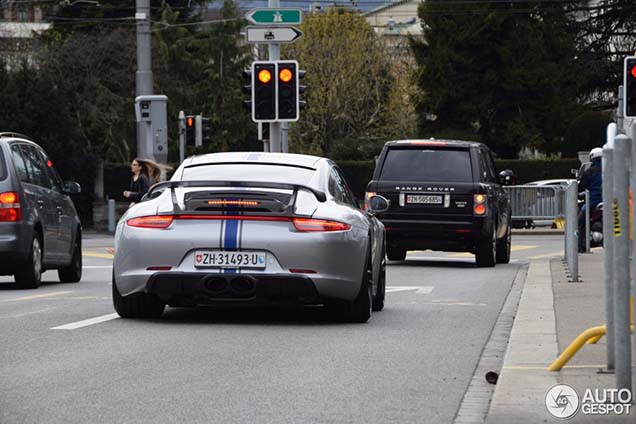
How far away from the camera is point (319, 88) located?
73.6 meters

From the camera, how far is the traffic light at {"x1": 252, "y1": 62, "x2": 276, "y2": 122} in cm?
2458

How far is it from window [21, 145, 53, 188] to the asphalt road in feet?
9.62

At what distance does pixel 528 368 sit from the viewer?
8781mm

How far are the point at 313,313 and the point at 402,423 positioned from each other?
19.6ft

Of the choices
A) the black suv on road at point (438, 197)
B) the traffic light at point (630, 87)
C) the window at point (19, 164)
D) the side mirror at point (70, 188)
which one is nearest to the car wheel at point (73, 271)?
the side mirror at point (70, 188)

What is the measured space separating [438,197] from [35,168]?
6747 millimetres

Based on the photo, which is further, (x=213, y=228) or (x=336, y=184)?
(x=336, y=184)

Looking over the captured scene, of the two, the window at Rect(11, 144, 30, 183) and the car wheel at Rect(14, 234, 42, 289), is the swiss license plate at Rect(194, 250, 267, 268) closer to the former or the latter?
the car wheel at Rect(14, 234, 42, 289)

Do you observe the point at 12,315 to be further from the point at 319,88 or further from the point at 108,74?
the point at 319,88

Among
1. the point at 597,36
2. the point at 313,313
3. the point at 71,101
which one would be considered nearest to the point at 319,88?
the point at 597,36

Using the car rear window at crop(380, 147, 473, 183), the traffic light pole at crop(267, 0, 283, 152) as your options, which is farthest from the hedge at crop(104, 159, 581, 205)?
the car rear window at crop(380, 147, 473, 183)

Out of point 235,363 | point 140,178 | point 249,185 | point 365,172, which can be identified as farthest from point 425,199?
point 365,172

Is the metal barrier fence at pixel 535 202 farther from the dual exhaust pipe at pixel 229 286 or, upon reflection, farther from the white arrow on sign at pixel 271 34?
the dual exhaust pipe at pixel 229 286

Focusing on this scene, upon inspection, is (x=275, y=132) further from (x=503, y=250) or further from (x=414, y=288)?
(x=414, y=288)
